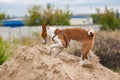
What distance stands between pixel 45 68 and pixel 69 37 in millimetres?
1061

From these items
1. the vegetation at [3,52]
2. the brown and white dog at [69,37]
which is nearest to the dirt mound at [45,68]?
the brown and white dog at [69,37]

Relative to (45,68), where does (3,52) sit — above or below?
below

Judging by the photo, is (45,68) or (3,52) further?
(3,52)

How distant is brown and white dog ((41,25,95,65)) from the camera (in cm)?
1071

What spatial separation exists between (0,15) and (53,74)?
57236mm

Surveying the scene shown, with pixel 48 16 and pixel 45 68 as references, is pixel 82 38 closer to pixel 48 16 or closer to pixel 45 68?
pixel 45 68

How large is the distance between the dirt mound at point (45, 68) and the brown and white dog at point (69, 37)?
304 millimetres

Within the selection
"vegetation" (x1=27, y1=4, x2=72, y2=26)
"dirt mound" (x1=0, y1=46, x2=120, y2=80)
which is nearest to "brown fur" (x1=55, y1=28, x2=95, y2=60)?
"dirt mound" (x1=0, y1=46, x2=120, y2=80)

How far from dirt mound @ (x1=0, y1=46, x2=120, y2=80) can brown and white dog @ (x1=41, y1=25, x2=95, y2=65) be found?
1.00ft

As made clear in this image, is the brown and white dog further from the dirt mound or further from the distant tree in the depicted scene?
the distant tree

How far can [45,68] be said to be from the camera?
1017cm

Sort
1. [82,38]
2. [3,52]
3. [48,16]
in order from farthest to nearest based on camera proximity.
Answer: [48,16], [3,52], [82,38]

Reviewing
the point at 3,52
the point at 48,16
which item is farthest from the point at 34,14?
the point at 3,52

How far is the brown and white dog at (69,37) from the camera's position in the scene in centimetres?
1071
